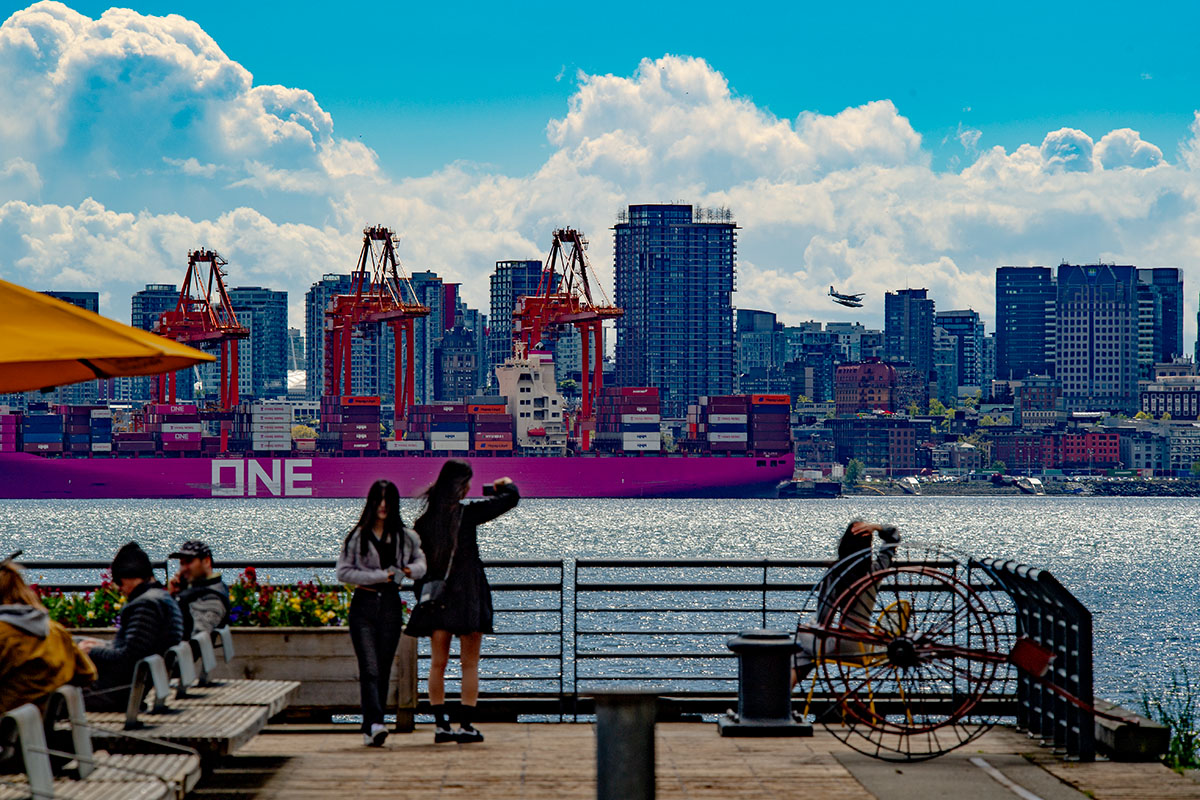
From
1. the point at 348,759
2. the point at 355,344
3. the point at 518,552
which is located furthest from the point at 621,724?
the point at 355,344

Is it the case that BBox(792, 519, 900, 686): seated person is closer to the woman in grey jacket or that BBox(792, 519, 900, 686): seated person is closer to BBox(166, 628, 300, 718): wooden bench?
the woman in grey jacket

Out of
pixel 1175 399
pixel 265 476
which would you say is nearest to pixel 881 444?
pixel 1175 399

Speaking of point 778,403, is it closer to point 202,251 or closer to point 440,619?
point 202,251

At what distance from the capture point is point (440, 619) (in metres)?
5.62

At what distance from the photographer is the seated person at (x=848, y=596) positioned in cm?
563

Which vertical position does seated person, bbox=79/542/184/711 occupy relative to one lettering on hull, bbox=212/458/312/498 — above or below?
above

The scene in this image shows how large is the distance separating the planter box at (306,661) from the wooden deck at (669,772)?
7.0 inches

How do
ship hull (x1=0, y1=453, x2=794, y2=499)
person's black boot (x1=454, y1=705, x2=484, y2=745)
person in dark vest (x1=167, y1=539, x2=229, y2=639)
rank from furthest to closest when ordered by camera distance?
ship hull (x1=0, y1=453, x2=794, y2=499) < person's black boot (x1=454, y1=705, x2=484, y2=745) < person in dark vest (x1=167, y1=539, x2=229, y2=639)

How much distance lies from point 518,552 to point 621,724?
151ft

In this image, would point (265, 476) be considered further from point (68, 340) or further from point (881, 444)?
point (68, 340)

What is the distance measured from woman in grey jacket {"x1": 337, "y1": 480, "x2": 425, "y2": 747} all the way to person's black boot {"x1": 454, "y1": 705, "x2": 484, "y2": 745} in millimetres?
309

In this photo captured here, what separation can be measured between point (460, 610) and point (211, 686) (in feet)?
3.18

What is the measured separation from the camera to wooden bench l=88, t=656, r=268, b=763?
167 inches

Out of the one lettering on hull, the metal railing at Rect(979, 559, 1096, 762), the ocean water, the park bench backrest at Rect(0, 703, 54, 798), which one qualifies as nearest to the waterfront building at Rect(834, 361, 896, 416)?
the ocean water
